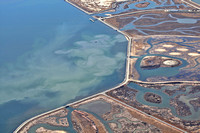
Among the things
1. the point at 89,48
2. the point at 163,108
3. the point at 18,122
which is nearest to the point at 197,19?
the point at 89,48

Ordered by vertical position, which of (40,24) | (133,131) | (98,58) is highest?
(40,24)

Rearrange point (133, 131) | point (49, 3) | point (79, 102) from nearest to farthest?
point (133, 131), point (79, 102), point (49, 3)

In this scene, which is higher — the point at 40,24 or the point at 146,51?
the point at 40,24

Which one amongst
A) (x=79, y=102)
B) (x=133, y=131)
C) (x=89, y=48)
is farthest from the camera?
(x=89, y=48)

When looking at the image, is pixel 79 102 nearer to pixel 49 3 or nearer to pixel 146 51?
pixel 146 51

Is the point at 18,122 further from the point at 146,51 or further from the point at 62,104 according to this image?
the point at 146,51

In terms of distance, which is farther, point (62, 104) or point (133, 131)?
point (62, 104)
